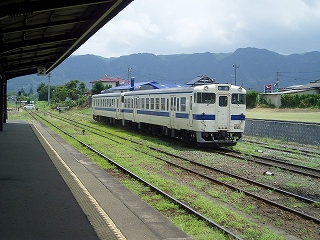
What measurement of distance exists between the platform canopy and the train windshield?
507 cm

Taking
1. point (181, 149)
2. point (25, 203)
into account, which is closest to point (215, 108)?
point (181, 149)

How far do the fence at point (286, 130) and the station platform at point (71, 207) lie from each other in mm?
10675

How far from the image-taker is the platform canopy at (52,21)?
930cm

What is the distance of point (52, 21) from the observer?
1170 cm

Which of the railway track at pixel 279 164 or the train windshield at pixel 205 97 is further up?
the train windshield at pixel 205 97

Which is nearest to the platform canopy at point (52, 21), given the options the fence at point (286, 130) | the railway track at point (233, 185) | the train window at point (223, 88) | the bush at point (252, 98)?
the railway track at point (233, 185)

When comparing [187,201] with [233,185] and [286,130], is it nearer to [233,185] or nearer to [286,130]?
[233,185]

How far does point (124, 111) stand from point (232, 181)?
768 inches

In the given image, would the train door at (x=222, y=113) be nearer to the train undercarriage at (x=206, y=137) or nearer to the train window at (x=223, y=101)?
the train window at (x=223, y=101)

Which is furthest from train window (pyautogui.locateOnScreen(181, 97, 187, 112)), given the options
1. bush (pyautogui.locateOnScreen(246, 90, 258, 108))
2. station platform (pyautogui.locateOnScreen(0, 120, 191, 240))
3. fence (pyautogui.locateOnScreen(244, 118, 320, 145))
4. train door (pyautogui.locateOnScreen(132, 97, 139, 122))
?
bush (pyautogui.locateOnScreen(246, 90, 258, 108))

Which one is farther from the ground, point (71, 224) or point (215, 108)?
point (215, 108)

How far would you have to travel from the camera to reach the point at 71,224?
6.57 m

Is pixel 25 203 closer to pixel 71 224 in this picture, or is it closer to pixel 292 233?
pixel 71 224

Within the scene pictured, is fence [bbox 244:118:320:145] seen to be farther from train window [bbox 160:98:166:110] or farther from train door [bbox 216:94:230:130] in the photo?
train window [bbox 160:98:166:110]
